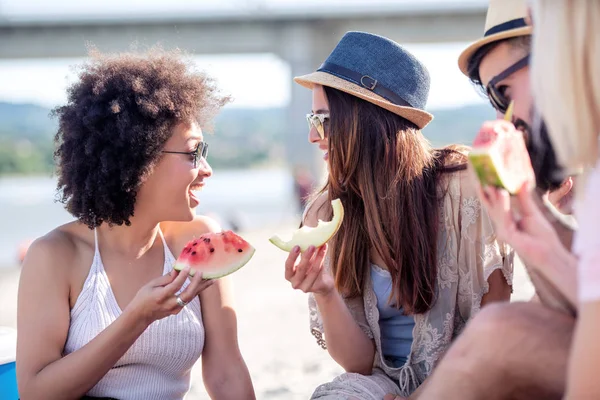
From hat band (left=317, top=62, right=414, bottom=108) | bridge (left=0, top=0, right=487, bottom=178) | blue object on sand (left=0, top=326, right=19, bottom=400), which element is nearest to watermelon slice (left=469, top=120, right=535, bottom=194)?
hat band (left=317, top=62, right=414, bottom=108)

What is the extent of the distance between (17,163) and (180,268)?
7765 centimetres

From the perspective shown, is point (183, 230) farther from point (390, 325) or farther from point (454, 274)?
point (454, 274)

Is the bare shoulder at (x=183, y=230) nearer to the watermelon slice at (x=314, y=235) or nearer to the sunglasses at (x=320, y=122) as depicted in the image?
the watermelon slice at (x=314, y=235)

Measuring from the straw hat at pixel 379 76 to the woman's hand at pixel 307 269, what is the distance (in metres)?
0.88

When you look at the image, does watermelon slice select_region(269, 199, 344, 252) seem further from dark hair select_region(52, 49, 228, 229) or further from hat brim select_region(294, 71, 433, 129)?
dark hair select_region(52, 49, 228, 229)

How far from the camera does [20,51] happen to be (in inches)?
1210

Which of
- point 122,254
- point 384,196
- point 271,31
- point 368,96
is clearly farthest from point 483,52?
point 271,31

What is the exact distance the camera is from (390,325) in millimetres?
3742

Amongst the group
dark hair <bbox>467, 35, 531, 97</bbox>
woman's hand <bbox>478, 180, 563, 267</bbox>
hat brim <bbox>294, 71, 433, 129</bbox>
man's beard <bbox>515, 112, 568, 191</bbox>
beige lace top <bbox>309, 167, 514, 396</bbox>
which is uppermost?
dark hair <bbox>467, 35, 531, 97</bbox>

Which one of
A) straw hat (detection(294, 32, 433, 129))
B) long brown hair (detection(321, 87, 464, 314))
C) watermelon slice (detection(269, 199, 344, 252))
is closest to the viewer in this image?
watermelon slice (detection(269, 199, 344, 252))

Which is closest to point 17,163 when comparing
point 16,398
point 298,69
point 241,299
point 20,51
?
point 20,51

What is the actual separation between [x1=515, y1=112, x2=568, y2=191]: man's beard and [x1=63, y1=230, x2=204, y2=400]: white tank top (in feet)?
5.90

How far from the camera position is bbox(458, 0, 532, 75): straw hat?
2885mm

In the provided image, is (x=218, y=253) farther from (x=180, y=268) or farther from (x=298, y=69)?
(x=298, y=69)
